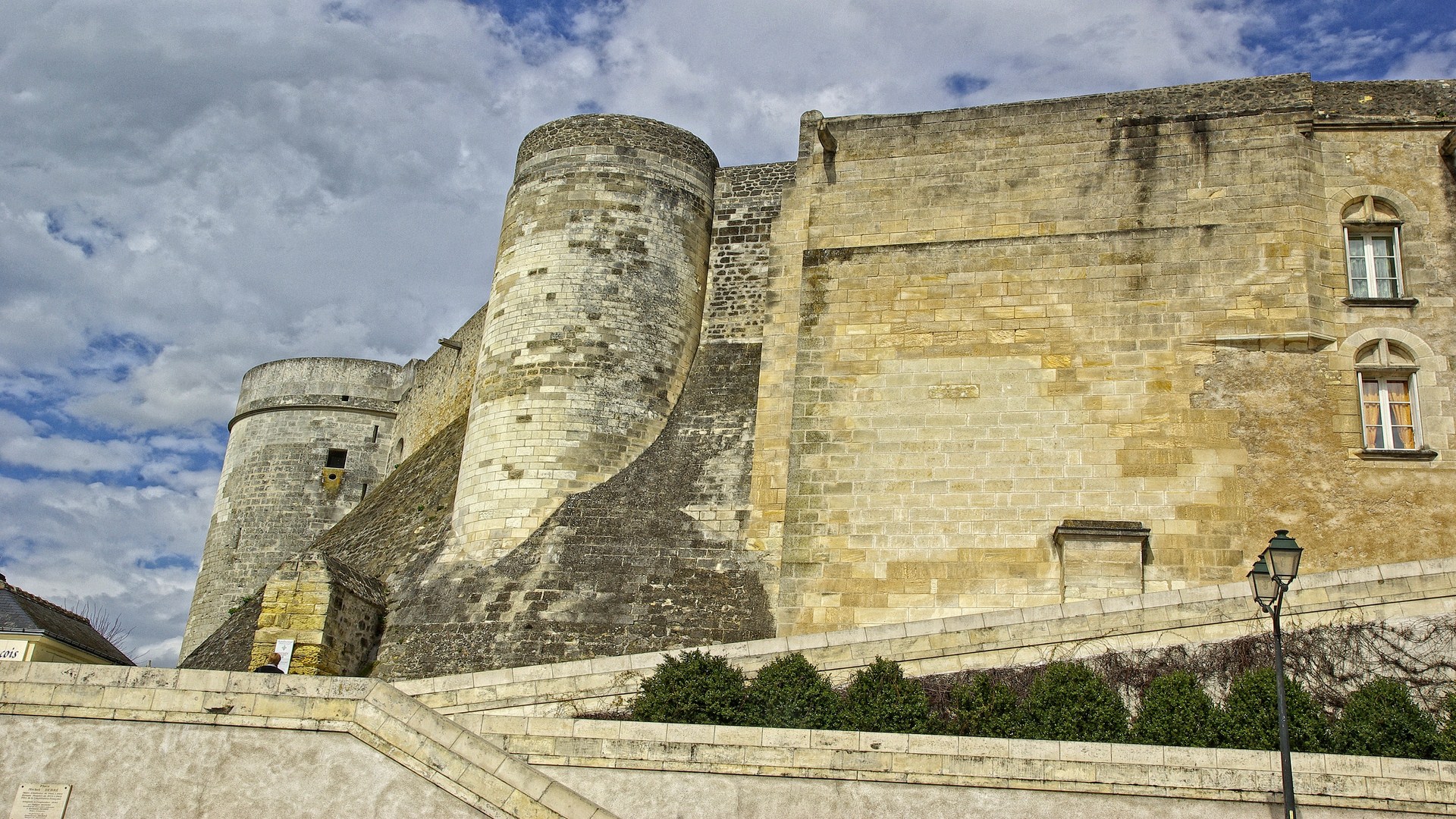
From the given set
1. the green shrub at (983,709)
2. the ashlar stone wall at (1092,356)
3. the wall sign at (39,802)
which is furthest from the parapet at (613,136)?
the wall sign at (39,802)

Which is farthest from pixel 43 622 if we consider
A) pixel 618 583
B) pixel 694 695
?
pixel 694 695

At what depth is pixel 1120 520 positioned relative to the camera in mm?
13422

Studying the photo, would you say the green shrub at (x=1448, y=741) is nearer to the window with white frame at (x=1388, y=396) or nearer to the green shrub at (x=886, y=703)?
the green shrub at (x=886, y=703)

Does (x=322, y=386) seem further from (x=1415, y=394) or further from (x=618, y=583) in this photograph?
(x=1415, y=394)

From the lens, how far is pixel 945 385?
1469cm

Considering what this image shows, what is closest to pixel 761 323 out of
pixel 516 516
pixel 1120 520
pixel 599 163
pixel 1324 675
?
pixel 599 163

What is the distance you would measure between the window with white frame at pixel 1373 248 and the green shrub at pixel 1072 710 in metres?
7.20

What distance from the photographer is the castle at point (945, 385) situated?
535 inches

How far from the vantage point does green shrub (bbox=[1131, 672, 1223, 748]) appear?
362 inches

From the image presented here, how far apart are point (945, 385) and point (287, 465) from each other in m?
17.5

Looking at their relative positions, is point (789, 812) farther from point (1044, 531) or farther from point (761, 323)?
point (761, 323)

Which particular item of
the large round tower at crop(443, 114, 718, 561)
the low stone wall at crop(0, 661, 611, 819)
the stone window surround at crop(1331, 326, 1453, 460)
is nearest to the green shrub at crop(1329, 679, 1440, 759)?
the stone window surround at crop(1331, 326, 1453, 460)

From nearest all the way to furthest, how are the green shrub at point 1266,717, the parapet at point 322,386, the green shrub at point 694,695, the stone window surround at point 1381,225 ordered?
the green shrub at point 1266,717 < the green shrub at point 694,695 < the stone window surround at point 1381,225 < the parapet at point 322,386

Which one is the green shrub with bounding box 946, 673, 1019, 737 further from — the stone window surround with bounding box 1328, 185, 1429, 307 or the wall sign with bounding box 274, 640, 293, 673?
the wall sign with bounding box 274, 640, 293, 673
